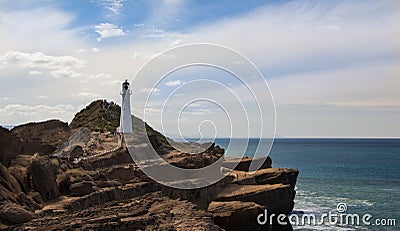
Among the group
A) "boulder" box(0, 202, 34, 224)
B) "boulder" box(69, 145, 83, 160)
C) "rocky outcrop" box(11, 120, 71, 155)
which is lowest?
"boulder" box(0, 202, 34, 224)

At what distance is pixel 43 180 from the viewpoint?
73.3 feet

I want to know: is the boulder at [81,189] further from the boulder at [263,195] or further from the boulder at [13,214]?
the boulder at [263,195]

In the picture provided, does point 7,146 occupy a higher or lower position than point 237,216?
higher

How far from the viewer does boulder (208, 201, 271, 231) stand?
27750mm

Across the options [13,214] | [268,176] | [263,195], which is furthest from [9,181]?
[268,176]

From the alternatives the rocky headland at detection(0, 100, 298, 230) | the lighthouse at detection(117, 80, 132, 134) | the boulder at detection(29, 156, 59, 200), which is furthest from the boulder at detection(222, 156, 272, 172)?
the boulder at detection(29, 156, 59, 200)

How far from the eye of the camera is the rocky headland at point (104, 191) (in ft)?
58.0

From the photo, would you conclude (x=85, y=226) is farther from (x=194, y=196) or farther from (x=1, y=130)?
(x=194, y=196)

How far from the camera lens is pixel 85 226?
634 inches

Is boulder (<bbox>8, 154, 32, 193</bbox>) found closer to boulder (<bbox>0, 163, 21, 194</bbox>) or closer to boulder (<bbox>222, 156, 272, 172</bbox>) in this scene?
boulder (<bbox>0, 163, 21, 194</bbox>)

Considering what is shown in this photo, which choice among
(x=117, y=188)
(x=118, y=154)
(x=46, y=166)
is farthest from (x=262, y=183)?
(x=46, y=166)

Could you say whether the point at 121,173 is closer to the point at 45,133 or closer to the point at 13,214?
the point at 45,133

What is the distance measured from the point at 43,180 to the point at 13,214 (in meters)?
5.56

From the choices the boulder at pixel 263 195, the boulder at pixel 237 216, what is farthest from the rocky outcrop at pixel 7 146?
the boulder at pixel 263 195
